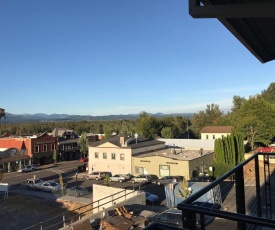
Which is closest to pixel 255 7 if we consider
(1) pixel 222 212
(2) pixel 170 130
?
(1) pixel 222 212

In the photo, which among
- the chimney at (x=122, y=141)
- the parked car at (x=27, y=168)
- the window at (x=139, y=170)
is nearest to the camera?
the window at (x=139, y=170)

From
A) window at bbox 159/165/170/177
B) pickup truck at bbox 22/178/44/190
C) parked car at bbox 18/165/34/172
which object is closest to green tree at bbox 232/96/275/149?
window at bbox 159/165/170/177

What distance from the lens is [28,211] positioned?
25.3 m

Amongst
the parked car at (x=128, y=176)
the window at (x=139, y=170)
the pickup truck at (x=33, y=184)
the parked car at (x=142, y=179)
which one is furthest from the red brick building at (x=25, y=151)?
the parked car at (x=142, y=179)

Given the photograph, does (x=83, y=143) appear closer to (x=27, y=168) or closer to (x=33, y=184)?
(x=27, y=168)

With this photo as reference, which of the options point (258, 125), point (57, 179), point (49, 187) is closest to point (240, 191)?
point (49, 187)

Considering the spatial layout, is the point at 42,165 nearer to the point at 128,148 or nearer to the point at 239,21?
the point at 128,148

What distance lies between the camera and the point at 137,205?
1894cm

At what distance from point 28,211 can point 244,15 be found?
26388 mm

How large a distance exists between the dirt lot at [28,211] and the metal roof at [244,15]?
21216 mm

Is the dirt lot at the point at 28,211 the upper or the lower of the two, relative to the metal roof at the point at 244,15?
lower

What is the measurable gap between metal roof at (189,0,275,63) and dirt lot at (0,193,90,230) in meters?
21.2

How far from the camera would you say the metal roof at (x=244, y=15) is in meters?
2.42

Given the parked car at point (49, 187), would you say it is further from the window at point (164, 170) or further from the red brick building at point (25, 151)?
the red brick building at point (25, 151)
